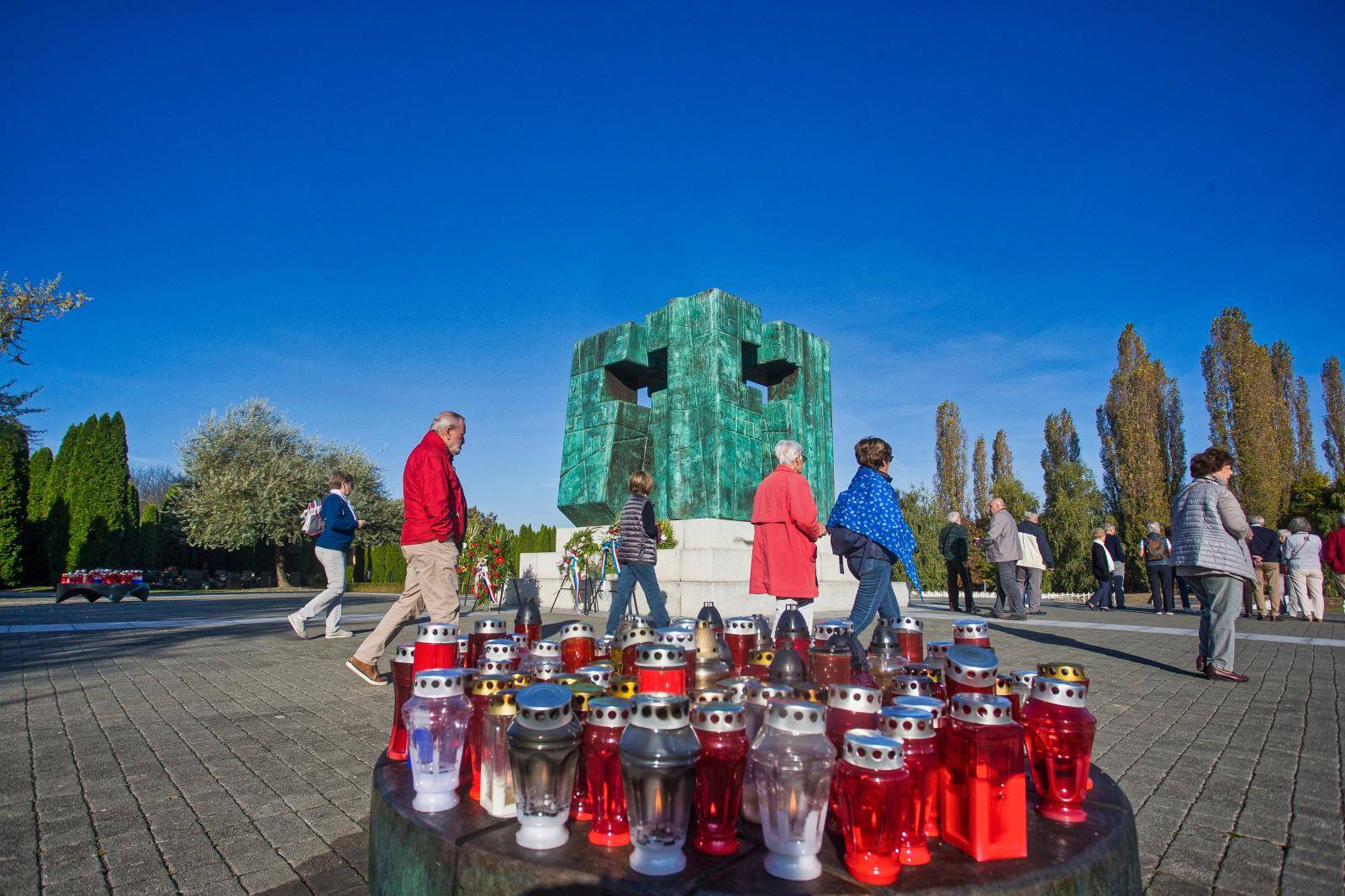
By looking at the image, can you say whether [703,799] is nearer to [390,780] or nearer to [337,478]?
[390,780]

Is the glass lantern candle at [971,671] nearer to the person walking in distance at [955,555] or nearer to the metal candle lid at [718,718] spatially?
the metal candle lid at [718,718]

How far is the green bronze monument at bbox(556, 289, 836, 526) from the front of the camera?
13.4 meters

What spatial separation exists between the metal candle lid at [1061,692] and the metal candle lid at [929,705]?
24 centimetres

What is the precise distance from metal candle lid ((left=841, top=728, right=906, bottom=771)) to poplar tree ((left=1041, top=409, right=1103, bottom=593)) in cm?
2855

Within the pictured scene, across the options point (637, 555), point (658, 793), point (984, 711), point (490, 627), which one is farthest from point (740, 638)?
point (637, 555)

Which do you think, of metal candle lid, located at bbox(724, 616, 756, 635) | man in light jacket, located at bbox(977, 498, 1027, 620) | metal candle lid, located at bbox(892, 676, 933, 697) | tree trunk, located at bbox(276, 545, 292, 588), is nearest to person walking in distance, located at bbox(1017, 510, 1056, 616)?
man in light jacket, located at bbox(977, 498, 1027, 620)

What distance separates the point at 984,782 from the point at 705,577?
35.0ft

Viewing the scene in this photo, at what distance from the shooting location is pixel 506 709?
5.08 ft

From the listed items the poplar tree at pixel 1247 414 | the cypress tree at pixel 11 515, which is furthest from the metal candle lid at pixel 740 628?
the poplar tree at pixel 1247 414

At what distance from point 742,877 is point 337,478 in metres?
7.59

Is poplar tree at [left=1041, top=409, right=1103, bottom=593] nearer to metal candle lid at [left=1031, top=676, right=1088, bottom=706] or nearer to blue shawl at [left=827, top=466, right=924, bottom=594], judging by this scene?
blue shawl at [left=827, top=466, right=924, bottom=594]

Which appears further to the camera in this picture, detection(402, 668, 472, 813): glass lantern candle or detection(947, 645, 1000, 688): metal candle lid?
detection(947, 645, 1000, 688): metal candle lid

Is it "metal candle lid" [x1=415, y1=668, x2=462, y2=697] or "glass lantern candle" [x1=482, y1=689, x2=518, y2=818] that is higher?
"metal candle lid" [x1=415, y1=668, x2=462, y2=697]

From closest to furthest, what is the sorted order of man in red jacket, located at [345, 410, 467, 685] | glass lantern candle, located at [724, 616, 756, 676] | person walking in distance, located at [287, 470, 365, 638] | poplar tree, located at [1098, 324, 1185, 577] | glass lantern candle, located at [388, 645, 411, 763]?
glass lantern candle, located at [388, 645, 411, 763] → glass lantern candle, located at [724, 616, 756, 676] → man in red jacket, located at [345, 410, 467, 685] → person walking in distance, located at [287, 470, 365, 638] → poplar tree, located at [1098, 324, 1185, 577]
